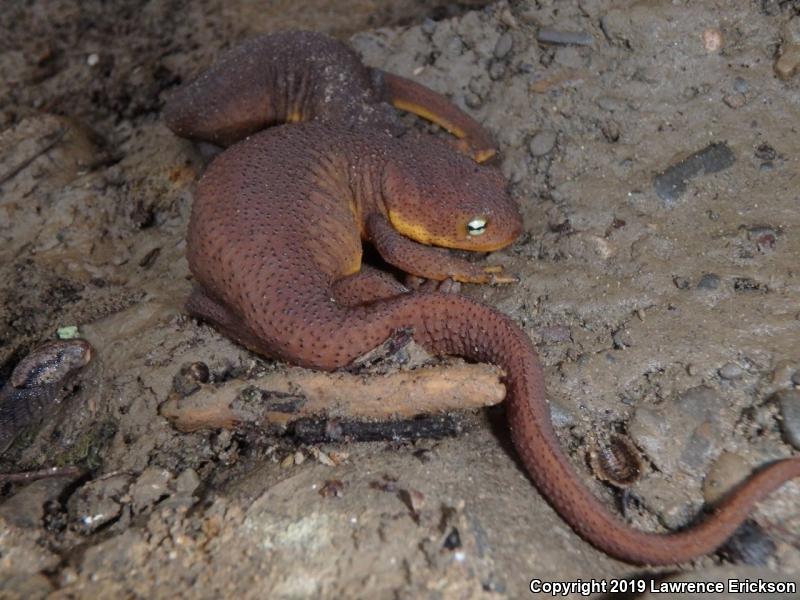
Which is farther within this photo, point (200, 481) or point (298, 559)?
point (200, 481)

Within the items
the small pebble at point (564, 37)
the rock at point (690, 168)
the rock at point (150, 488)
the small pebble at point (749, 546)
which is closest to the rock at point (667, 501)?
the small pebble at point (749, 546)

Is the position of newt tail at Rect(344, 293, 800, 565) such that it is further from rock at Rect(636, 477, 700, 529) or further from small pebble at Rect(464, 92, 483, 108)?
small pebble at Rect(464, 92, 483, 108)

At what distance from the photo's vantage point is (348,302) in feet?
9.38

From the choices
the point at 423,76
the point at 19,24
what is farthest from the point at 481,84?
the point at 19,24

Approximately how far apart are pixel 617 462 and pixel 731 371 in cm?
55

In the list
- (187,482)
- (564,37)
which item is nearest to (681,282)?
(564,37)

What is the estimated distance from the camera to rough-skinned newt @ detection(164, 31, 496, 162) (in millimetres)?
3639

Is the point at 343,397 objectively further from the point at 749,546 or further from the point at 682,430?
the point at 749,546

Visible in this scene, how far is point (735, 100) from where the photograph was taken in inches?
121

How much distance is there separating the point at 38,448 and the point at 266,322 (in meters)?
1.12

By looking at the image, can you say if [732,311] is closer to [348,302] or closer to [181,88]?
[348,302]

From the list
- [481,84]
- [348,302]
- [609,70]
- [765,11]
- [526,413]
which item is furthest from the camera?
[481,84]

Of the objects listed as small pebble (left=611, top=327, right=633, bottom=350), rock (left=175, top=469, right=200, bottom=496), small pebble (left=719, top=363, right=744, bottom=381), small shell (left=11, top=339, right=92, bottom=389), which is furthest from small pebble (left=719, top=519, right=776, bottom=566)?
small shell (left=11, top=339, right=92, bottom=389)

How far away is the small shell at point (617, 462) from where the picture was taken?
2.28 m
